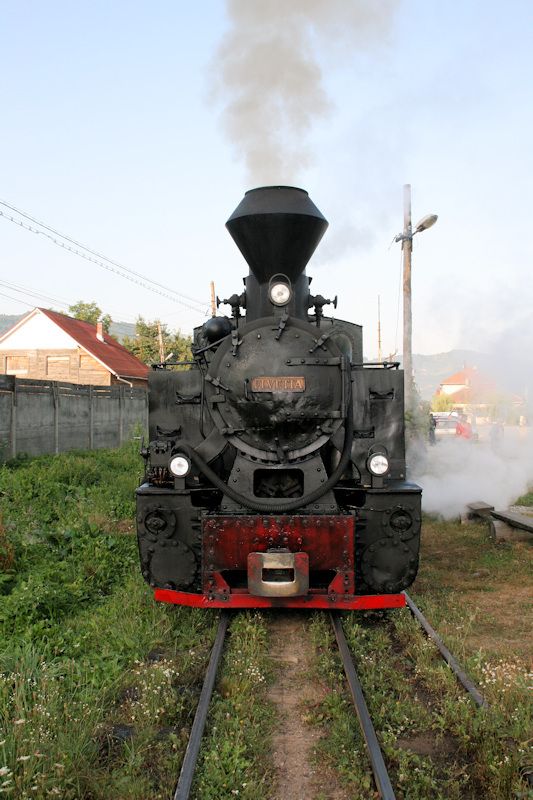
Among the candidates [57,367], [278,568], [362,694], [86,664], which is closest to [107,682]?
[86,664]

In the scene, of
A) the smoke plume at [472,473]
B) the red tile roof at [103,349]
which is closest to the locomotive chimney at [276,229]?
the smoke plume at [472,473]

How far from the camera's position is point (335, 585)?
201 inches

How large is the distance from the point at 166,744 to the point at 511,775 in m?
1.70

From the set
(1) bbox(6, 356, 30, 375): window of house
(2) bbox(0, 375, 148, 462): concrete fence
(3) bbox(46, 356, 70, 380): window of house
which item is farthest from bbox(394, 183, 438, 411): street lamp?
(1) bbox(6, 356, 30, 375): window of house

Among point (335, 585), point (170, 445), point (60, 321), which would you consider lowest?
point (335, 585)

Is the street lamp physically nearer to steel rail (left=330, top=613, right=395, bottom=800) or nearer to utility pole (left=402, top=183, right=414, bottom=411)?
utility pole (left=402, top=183, right=414, bottom=411)

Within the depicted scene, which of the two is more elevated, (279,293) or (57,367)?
(57,367)

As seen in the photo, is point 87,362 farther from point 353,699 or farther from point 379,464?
point 353,699

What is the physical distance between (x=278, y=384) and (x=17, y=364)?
1108 inches

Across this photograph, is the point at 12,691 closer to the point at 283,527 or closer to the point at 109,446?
the point at 283,527

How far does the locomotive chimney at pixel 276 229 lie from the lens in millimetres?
5469

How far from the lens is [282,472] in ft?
18.7

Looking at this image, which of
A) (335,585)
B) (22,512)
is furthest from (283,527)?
(22,512)

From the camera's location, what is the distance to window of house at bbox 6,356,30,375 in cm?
3052
